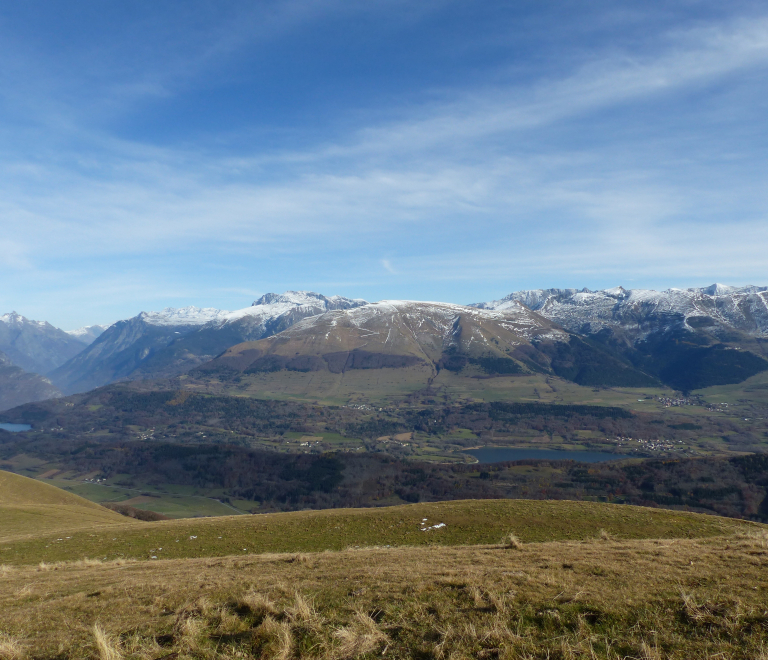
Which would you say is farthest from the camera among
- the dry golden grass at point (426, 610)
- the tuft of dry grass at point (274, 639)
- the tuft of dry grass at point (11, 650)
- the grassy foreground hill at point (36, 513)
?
the grassy foreground hill at point (36, 513)

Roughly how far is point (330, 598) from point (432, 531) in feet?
65.3

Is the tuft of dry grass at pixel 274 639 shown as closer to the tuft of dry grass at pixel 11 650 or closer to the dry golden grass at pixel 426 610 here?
the dry golden grass at pixel 426 610

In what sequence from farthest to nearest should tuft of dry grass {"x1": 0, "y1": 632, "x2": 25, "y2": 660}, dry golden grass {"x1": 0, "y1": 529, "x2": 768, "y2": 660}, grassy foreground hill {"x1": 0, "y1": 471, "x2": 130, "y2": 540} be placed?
grassy foreground hill {"x1": 0, "y1": 471, "x2": 130, "y2": 540}, tuft of dry grass {"x1": 0, "y1": 632, "x2": 25, "y2": 660}, dry golden grass {"x1": 0, "y1": 529, "x2": 768, "y2": 660}

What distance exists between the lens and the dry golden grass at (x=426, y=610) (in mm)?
9188

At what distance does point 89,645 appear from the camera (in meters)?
10.6

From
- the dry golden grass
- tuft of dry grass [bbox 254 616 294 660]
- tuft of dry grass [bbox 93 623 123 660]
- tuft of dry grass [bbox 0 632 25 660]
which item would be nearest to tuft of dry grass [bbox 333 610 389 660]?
the dry golden grass

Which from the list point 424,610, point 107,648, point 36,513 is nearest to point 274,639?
point 107,648

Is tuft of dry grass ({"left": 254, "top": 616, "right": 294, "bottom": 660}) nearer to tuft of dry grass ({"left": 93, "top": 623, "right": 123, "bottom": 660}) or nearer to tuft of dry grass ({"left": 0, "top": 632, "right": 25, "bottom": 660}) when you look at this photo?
tuft of dry grass ({"left": 93, "top": 623, "right": 123, "bottom": 660})

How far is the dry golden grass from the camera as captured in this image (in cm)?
919

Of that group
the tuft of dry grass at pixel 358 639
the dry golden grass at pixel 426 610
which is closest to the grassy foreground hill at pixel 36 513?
the dry golden grass at pixel 426 610

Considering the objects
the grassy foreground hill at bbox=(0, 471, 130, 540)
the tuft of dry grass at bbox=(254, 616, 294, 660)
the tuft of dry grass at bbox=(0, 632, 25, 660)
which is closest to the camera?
the tuft of dry grass at bbox=(254, 616, 294, 660)

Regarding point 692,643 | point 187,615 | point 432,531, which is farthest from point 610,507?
point 187,615

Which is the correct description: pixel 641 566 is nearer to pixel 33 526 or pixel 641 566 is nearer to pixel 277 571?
pixel 277 571

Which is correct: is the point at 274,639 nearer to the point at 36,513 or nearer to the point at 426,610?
the point at 426,610
